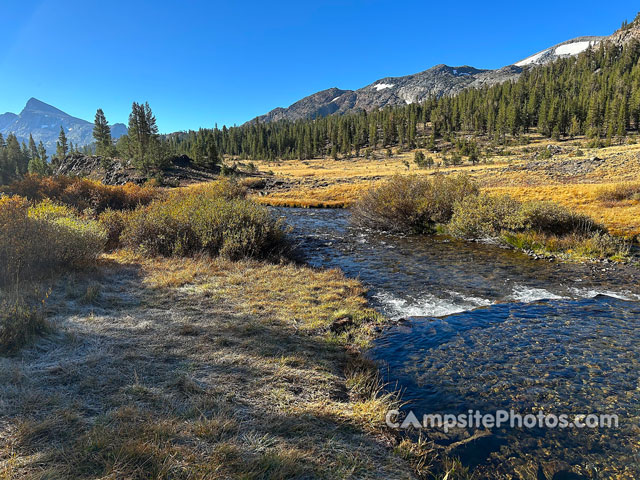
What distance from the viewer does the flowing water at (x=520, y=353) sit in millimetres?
4543

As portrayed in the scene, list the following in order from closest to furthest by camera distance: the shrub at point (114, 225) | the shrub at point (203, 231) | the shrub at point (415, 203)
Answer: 1. the shrub at point (203, 231)
2. the shrub at point (114, 225)
3. the shrub at point (415, 203)

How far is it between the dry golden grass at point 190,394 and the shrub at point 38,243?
107cm

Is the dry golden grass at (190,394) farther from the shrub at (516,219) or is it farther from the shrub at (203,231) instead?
the shrub at (516,219)

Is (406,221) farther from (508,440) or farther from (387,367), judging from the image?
(508,440)

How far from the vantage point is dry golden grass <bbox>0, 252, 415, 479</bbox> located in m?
3.33

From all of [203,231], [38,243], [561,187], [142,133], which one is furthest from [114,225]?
[142,133]

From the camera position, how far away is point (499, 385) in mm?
5949

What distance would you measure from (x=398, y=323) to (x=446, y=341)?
4.80ft

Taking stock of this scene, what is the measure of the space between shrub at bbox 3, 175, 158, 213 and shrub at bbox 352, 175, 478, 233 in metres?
17.0

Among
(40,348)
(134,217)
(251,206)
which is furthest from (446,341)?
(134,217)

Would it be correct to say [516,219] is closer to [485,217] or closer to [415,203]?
[485,217]

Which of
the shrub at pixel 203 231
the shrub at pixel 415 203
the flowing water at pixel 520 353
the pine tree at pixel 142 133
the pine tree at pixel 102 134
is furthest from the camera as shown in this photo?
the pine tree at pixel 102 134

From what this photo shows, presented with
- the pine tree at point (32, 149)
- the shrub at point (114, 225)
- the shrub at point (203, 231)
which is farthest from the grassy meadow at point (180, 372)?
the pine tree at point (32, 149)

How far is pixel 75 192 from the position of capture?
21.6 metres
